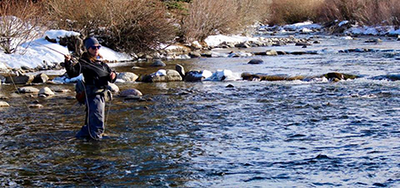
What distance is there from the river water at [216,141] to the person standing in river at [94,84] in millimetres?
255

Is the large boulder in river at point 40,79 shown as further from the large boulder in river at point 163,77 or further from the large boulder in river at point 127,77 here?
the large boulder in river at point 163,77

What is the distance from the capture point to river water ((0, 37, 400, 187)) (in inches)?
231

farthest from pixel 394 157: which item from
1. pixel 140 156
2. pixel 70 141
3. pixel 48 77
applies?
pixel 48 77

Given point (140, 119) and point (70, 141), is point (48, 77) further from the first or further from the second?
point (70, 141)

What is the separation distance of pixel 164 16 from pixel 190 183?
20.7m

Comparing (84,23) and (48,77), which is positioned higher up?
(84,23)

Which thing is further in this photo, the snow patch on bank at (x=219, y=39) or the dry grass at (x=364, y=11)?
the dry grass at (x=364, y=11)

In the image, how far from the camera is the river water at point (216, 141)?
19.3 ft

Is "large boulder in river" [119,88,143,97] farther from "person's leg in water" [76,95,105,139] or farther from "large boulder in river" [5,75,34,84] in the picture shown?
"person's leg in water" [76,95,105,139]

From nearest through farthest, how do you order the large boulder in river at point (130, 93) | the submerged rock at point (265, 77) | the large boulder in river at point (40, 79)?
the large boulder in river at point (130, 93)
the submerged rock at point (265, 77)
the large boulder in river at point (40, 79)

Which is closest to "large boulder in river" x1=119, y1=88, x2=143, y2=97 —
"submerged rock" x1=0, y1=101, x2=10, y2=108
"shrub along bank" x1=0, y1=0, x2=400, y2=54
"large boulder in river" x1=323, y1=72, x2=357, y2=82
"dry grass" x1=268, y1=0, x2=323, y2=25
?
"submerged rock" x1=0, y1=101, x2=10, y2=108

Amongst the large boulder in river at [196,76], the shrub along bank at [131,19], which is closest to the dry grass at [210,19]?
the shrub along bank at [131,19]

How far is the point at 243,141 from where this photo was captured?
764 cm

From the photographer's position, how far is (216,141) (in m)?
7.68
